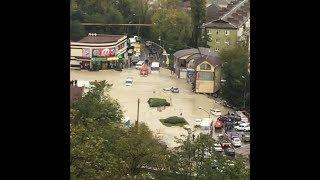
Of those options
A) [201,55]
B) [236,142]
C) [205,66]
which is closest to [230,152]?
[236,142]

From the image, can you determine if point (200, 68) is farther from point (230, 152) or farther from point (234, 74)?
point (230, 152)

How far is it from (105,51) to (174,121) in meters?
0.91

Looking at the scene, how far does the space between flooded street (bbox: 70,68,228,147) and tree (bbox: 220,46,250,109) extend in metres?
0.13

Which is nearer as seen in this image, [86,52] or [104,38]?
[86,52]

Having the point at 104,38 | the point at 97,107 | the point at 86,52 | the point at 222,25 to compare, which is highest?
the point at 222,25

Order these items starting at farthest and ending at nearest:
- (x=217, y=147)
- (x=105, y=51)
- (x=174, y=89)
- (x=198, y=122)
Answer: (x=105, y=51), (x=174, y=89), (x=198, y=122), (x=217, y=147)

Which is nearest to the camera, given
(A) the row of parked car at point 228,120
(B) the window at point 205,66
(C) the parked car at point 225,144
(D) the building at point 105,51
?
(C) the parked car at point 225,144

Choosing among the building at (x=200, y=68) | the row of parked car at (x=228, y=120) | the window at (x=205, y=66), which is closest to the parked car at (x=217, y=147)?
the row of parked car at (x=228, y=120)

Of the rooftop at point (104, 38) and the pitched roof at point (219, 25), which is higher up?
the pitched roof at point (219, 25)

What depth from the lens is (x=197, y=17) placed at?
4230 mm

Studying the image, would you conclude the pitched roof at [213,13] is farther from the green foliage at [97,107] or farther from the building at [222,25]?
the green foliage at [97,107]

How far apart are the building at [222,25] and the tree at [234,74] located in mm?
105

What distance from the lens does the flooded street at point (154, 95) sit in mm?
3572
